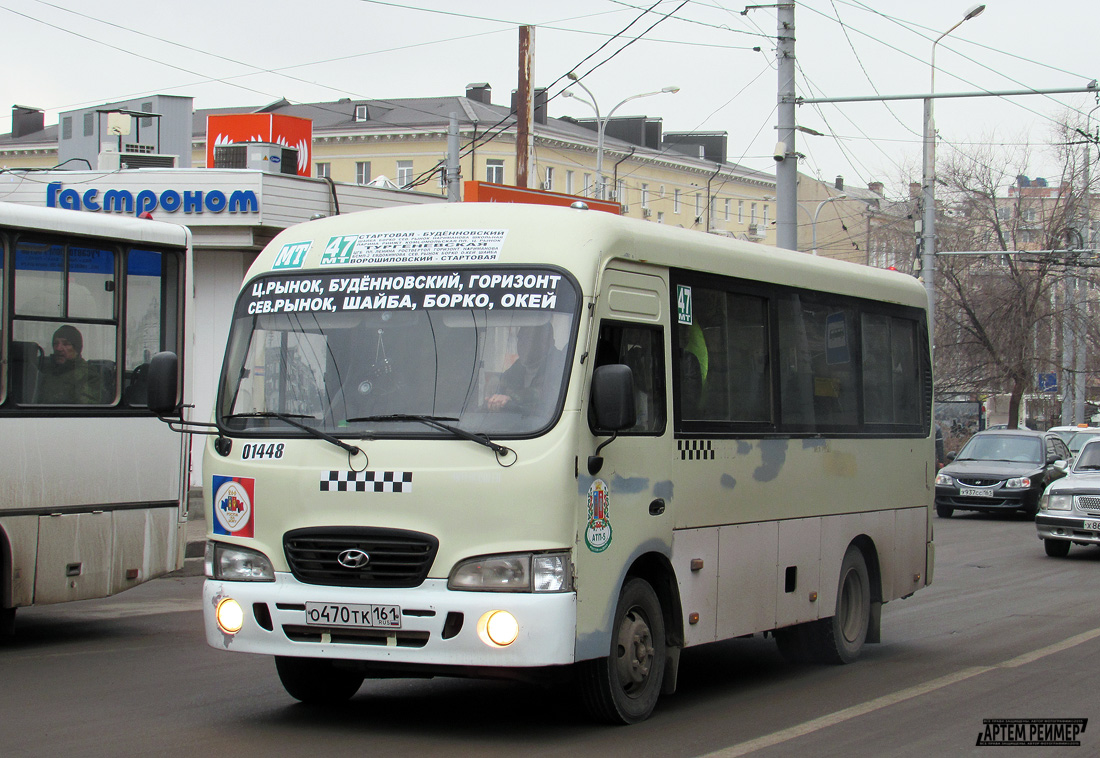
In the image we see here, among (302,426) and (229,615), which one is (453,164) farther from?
(229,615)

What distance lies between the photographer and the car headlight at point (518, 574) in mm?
6676

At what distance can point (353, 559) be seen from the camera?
688cm

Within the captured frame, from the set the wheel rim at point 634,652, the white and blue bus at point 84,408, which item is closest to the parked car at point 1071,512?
the white and blue bus at point 84,408

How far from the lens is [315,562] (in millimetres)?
6980

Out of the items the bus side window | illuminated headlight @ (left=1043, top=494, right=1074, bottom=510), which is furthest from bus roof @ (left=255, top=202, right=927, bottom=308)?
illuminated headlight @ (left=1043, top=494, right=1074, bottom=510)

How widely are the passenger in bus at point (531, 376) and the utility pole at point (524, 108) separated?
21.8 metres

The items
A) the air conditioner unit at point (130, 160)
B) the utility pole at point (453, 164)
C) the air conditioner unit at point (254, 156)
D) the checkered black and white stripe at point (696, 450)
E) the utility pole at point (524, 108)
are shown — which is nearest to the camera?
the checkered black and white stripe at point (696, 450)

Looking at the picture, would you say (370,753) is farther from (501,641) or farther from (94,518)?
(94,518)

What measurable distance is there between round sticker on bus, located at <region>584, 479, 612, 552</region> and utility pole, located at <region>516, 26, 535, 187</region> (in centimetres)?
2190

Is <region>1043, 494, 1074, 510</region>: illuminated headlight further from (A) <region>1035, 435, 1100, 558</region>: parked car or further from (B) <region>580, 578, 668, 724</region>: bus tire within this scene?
(B) <region>580, 578, 668, 724</region>: bus tire

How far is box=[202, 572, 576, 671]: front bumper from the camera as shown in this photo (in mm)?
6613

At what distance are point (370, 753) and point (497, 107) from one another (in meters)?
77.2

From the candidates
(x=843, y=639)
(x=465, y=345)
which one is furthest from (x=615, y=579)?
(x=843, y=639)

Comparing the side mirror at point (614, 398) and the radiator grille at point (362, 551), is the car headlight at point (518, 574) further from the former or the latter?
the side mirror at point (614, 398)
